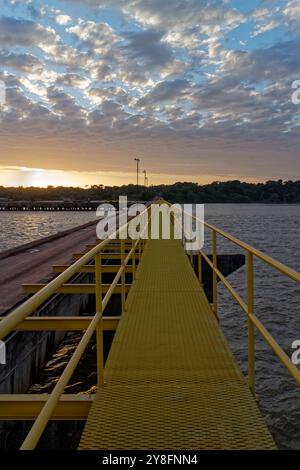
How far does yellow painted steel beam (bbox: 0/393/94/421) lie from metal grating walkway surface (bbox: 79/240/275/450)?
0.13 metres

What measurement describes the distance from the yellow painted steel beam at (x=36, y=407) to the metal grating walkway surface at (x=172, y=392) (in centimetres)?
13

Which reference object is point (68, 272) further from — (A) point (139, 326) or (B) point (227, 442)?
(A) point (139, 326)

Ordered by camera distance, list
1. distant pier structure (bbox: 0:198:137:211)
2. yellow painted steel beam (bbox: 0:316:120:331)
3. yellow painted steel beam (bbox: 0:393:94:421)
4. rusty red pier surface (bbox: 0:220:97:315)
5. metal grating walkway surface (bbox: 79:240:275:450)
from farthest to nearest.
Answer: distant pier structure (bbox: 0:198:137:211) → rusty red pier surface (bbox: 0:220:97:315) → yellow painted steel beam (bbox: 0:316:120:331) → yellow painted steel beam (bbox: 0:393:94:421) → metal grating walkway surface (bbox: 79:240:275:450)

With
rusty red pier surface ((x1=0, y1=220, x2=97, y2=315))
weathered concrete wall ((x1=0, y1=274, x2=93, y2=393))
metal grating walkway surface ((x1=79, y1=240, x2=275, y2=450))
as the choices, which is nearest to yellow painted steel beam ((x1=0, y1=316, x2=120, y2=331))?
weathered concrete wall ((x1=0, y1=274, x2=93, y2=393))

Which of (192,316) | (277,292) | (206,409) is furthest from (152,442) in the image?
(277,292)

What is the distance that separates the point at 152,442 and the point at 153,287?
4.86 meters

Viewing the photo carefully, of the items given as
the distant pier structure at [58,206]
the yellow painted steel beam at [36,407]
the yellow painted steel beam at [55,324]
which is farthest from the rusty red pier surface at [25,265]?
the distant pier structure at [58,206]

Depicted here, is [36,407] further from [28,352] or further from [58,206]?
[58,206]

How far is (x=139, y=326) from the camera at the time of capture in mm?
5504

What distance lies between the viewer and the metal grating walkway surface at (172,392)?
3.01m

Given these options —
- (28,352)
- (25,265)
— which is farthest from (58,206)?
(28,352)

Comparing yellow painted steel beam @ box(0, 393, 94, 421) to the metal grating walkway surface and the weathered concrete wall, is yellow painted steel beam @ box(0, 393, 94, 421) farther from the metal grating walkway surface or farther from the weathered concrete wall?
the weathered concrete wall

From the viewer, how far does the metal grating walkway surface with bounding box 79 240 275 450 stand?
3.01m

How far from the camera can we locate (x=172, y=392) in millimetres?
3703
